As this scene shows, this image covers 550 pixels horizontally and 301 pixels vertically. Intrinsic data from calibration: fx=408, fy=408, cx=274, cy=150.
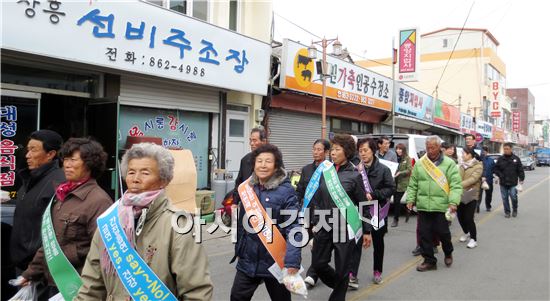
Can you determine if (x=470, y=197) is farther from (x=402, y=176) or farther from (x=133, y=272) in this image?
(x=133, y=272)

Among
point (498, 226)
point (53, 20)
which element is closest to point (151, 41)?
point (53, 20)

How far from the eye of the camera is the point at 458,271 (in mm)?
5574

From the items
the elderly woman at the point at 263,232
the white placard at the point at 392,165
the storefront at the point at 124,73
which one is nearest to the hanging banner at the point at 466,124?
the white placard at the point at 392,165

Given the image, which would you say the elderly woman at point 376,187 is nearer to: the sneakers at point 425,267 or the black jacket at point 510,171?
the sneakers at point 425,267

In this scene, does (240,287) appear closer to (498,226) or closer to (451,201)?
(451,201)

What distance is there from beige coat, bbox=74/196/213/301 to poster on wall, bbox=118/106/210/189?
6392 mm

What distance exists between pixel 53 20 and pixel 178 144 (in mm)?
3795

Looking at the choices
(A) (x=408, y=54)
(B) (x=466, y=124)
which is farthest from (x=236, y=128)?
(B) (x=466, y=124)

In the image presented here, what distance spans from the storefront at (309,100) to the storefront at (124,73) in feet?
4.01

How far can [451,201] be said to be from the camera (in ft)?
17.8

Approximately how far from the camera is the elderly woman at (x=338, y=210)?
13.1 feet

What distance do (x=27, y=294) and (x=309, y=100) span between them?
10520mm

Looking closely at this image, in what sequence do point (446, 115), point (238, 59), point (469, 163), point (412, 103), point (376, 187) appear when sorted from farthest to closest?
point (446, 115) → point (412, 103) → point (238, 59) → point (469, 163) → point (376, 187)

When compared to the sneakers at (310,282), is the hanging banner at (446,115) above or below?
above
